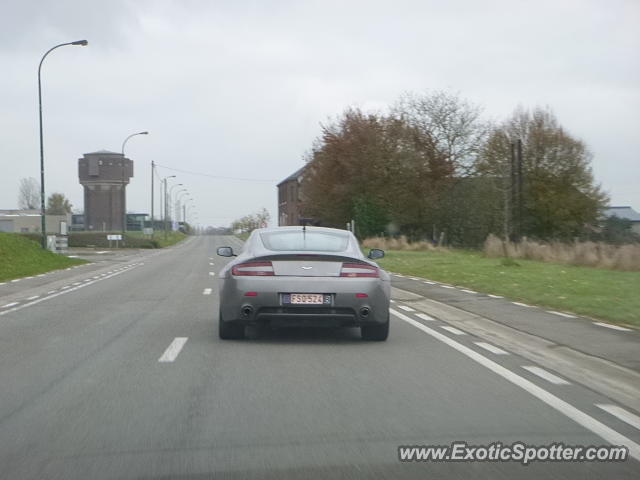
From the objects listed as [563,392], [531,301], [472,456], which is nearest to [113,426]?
[472,456]

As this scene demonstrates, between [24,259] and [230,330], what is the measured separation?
76.2ft

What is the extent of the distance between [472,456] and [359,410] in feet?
4.41

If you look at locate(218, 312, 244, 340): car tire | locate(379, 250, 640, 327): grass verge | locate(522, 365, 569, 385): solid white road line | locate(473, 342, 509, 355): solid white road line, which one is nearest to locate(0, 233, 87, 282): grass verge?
locate(379, 250, 640, 327): grass verge

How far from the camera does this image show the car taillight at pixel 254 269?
9297mm

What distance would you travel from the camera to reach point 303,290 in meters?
9.17

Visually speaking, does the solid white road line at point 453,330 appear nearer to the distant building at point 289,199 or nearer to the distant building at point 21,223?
the distant building at point 289,199

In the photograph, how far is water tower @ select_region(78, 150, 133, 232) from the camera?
13288 cm

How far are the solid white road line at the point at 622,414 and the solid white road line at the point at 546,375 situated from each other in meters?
0.95

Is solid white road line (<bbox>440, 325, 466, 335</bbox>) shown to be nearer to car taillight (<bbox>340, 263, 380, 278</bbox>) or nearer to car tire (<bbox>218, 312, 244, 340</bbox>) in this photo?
car taillight (<bbox>340, 263, 380, 278</bbox>)

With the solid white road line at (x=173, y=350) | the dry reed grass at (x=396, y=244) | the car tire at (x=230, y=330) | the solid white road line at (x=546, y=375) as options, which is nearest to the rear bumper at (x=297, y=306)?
the car tire at (x=230, y=330)

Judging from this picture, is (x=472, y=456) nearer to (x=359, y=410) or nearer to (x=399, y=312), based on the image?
(x=359, y=410)

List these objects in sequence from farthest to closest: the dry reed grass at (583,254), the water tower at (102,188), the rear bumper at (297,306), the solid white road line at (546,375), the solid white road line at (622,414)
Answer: the water tower at (102,188)
the dry reed grass at (583,254)
the rear bumper at (297,306)
the solid white road line at (546,375)
the solid white road line at (622,414)

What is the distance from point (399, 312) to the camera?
13641mm

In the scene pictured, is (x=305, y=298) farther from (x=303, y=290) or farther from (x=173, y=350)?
(x=173, y=350)
